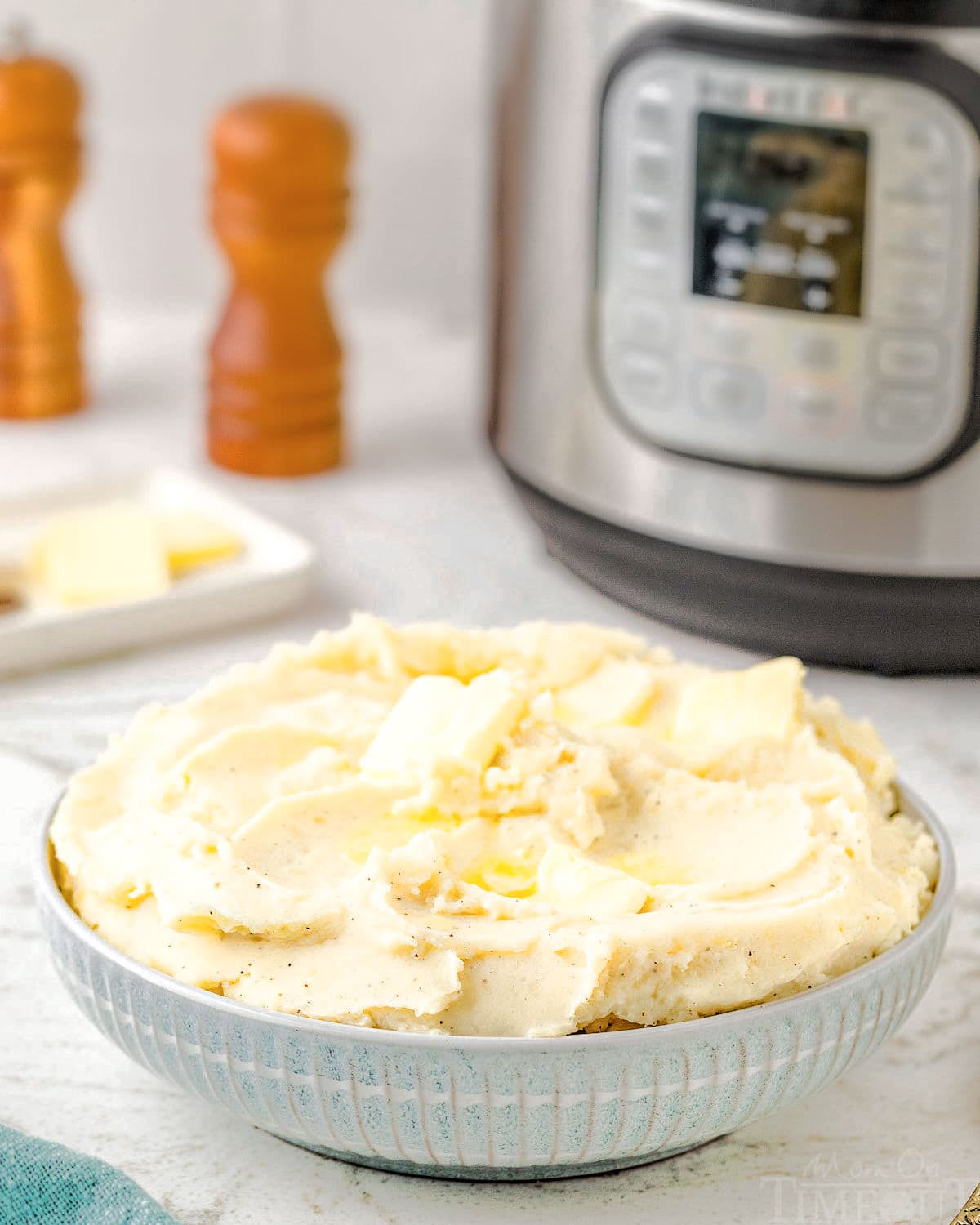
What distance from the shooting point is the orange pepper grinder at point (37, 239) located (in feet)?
4.14

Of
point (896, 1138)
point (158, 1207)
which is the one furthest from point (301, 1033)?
point (896, 1138)

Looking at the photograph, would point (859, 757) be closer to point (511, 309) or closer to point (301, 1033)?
point (301, 1033)

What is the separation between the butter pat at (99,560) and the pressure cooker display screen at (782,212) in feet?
1.21

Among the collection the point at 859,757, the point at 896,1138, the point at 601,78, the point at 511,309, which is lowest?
the point at 896,1138

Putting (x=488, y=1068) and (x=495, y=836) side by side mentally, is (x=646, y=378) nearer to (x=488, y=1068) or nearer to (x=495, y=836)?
(x=495, y=836)

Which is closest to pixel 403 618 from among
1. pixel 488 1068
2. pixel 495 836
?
pixel 495 836

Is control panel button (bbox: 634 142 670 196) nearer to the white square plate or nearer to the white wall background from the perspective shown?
the white square plate

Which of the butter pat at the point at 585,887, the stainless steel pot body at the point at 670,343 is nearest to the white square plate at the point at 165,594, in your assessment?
the stainless steel pot body at the point at 670,343

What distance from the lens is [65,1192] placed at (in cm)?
55

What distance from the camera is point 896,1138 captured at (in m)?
0.63

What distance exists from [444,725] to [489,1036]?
14 cm

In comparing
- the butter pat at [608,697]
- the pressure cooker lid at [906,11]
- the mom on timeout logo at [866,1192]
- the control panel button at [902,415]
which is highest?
the pressure cooker lid at [906,11]

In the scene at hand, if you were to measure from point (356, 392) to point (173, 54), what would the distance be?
1.15 ft

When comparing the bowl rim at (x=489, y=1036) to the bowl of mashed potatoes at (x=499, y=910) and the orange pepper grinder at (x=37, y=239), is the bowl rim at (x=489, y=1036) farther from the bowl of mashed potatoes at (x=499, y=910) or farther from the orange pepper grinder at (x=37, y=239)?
the orange pepper grinder at (x=37, y=239)
